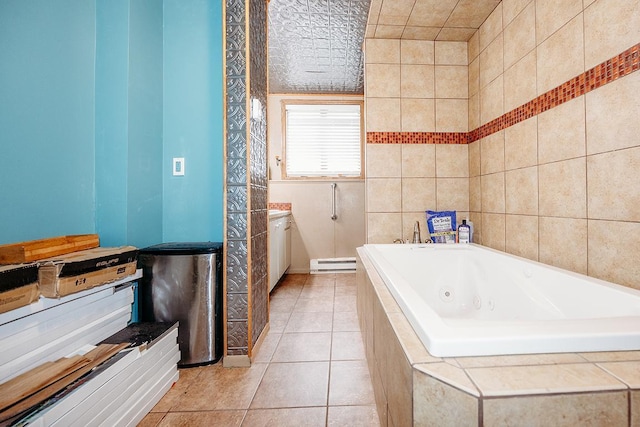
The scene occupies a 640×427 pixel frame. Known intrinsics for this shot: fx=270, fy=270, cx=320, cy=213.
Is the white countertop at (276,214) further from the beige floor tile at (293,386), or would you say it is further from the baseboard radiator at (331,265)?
the beige floor tile at (293,386)

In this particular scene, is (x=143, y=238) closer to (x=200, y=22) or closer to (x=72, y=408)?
(x=72, y=408)

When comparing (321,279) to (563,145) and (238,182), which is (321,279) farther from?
(563,145)

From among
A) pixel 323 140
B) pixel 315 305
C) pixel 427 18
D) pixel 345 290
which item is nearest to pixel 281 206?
pixel 323 140

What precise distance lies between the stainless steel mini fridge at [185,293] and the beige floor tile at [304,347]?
1.37 feet

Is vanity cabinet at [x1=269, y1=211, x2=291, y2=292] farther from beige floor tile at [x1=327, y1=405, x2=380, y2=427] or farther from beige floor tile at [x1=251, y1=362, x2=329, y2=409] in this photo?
beige floor tile at [x1=327, y1=405, x2=380, y2=427]

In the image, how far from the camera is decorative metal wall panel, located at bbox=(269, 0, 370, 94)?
2.11 metres

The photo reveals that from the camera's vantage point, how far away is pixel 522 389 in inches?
20.4

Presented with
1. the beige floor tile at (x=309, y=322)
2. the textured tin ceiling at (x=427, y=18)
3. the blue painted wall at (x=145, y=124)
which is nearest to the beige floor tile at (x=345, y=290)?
the beige floor tile at (x=309, y=322)

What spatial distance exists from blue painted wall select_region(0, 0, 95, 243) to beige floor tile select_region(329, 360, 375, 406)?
1.46 metres

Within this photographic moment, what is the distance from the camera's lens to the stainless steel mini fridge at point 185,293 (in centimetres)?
142

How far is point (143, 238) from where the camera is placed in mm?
1509

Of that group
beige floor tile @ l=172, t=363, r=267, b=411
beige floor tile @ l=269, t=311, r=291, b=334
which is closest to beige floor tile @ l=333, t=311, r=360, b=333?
beige floor tile @ l=269, t=311, r=291, b=334

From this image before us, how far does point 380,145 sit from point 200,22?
4.92 feet

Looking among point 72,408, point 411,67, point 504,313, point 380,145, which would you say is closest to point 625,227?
point 504,313
